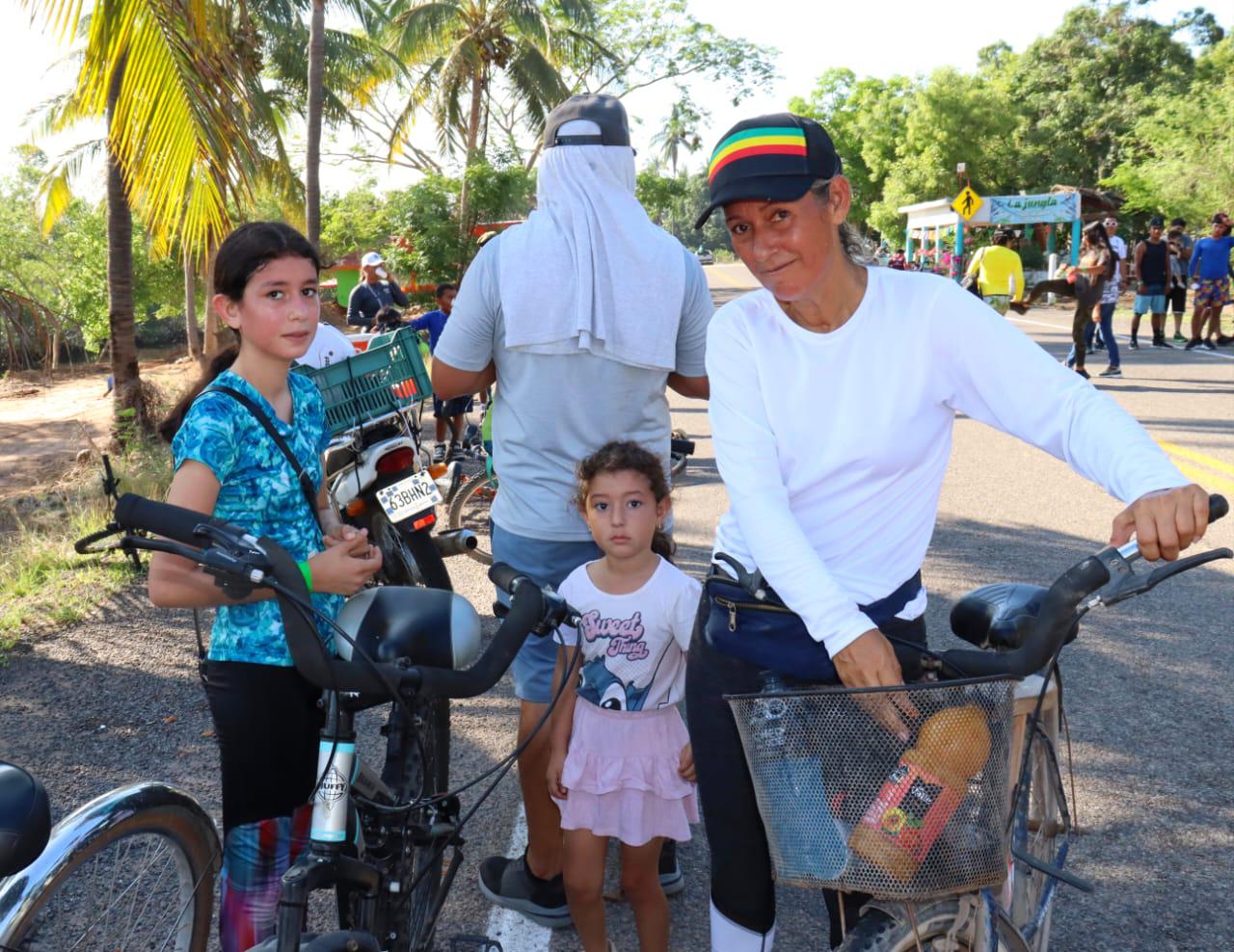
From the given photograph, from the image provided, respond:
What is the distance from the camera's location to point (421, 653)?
2111mm

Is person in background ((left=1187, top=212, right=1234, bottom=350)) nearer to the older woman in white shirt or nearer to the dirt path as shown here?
the dirt path

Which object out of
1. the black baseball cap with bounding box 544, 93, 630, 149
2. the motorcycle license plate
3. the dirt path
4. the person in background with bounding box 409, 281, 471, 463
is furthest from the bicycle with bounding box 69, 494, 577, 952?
the dirt path

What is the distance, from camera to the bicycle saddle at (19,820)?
1.69 m

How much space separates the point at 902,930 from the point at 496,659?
0.86 m

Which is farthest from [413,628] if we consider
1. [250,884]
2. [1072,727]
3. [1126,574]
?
[1072,727]

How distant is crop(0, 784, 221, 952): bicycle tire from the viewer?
2.16m

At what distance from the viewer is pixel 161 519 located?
71.2 inches

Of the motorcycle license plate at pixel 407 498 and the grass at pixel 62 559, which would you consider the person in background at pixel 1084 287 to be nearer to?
the grass at pixel 62 559

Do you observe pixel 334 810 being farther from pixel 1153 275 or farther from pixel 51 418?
pixel 51 418

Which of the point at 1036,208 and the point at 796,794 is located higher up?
the point at 1036,208

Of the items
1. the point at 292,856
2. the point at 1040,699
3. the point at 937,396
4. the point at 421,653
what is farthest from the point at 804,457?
the point at 292,856

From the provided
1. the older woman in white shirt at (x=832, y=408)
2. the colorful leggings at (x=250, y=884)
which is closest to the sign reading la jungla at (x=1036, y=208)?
the older woman in white shirt at (x=832, y=408)

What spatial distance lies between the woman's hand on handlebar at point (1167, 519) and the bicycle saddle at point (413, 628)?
1169mm

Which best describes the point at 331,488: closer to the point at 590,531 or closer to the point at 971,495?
the point at 590,531
